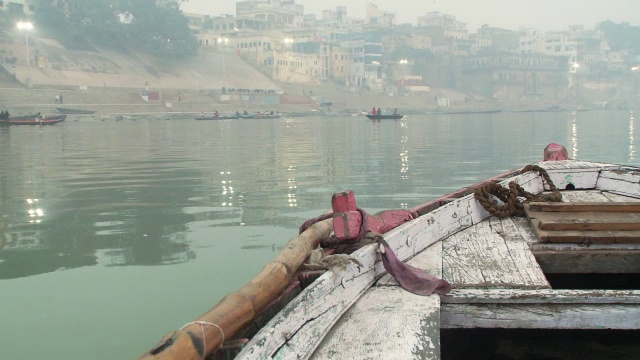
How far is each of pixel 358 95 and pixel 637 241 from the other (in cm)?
7791

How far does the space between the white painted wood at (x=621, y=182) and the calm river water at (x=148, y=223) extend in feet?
10.4

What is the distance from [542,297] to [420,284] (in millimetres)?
475

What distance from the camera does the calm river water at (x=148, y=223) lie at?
13.9 ft

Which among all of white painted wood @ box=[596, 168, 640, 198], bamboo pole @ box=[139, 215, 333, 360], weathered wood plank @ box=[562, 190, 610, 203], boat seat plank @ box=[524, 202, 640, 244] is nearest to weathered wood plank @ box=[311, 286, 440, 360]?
bamboo pole @ box=[139, 215, 333, 360]

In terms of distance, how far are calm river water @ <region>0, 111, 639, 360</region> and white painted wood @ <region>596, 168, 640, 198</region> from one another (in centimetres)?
316

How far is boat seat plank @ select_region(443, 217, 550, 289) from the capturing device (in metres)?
2.62

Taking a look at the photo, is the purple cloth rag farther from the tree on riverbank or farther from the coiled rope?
the tree on riverbank

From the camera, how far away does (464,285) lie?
2582 millimetres

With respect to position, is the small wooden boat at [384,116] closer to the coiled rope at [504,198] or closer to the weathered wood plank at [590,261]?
the coiled rope at [504,198]

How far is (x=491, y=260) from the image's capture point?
9.79 feet

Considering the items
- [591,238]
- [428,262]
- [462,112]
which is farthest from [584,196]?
[462,112]

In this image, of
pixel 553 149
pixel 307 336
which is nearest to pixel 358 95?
pixel 553 149

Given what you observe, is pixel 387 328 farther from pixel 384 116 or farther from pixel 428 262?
pixel 384 116

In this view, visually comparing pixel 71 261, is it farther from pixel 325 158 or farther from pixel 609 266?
pixel 325 158
